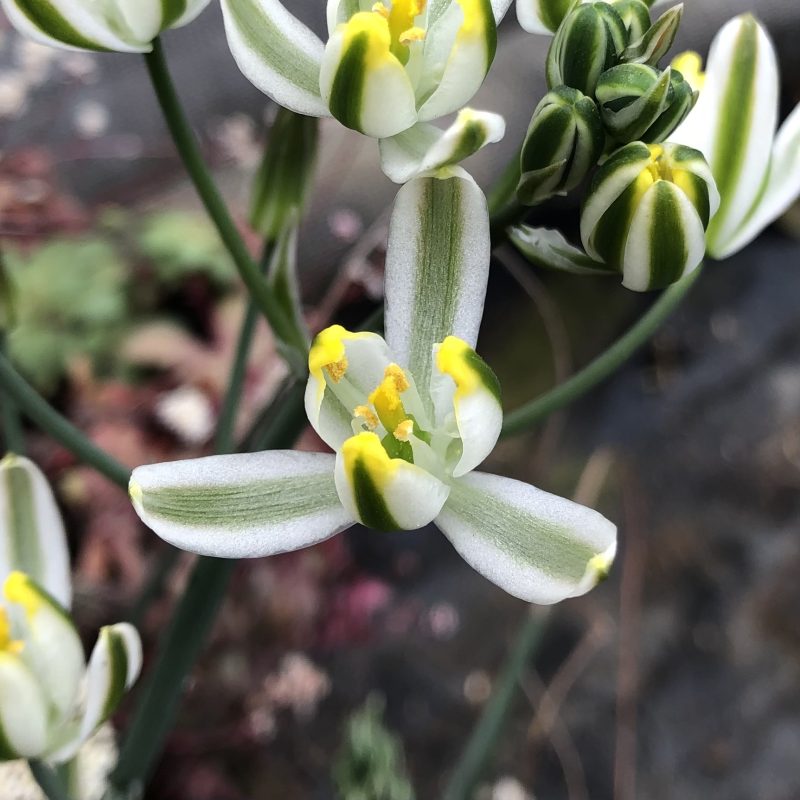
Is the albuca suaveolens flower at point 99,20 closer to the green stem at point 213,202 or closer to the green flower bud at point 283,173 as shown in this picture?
the green stem at point 213,202

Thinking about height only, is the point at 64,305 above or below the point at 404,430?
below

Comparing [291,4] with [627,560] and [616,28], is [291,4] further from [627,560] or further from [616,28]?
[616,28]

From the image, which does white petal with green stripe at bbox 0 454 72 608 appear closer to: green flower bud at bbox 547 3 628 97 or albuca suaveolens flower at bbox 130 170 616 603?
albuca suaveolens flower at bbox 130 170 616 603

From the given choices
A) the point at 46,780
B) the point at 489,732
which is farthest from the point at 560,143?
the point at 489,732

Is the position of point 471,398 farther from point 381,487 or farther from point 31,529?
point 31,529

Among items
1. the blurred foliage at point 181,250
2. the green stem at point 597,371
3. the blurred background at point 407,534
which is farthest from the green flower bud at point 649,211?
the blurred foliage at point 181,250

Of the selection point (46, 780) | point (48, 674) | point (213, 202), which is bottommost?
point (46, 780)
